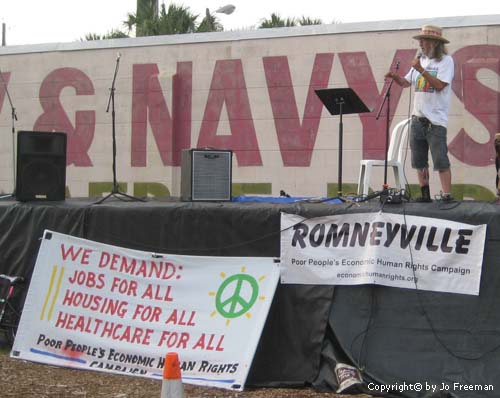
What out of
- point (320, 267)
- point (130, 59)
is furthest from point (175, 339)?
point (130, 59)

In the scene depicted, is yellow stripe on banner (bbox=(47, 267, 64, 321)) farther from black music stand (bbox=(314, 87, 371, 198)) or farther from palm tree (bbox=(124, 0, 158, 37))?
palm tree (bbox=(124, 0, 158, 37))

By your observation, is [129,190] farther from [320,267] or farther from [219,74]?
[320,267]

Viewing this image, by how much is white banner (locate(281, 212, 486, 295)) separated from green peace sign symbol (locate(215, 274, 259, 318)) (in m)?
0.24

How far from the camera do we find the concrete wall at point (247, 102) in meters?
12.0

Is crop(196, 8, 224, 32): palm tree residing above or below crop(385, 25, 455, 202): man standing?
above

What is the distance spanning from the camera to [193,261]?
5832 mm

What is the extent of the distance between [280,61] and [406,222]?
834cm

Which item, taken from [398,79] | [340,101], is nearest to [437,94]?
[398,79]

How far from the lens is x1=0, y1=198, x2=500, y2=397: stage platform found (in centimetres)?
512

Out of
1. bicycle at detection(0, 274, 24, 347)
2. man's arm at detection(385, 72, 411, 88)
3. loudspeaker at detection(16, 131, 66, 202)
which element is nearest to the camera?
man's arm at detection(385, 72, 411, 88)

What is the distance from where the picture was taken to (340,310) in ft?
18.0

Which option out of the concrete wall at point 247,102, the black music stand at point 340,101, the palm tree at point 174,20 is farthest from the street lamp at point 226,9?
the black music stand at point 340,101

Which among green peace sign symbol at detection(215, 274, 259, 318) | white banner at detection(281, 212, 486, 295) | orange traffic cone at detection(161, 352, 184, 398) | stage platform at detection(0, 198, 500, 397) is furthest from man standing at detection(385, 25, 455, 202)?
orange traffic cone at detection(161, 352, 184, 398)

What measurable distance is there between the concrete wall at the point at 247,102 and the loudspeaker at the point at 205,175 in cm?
571
